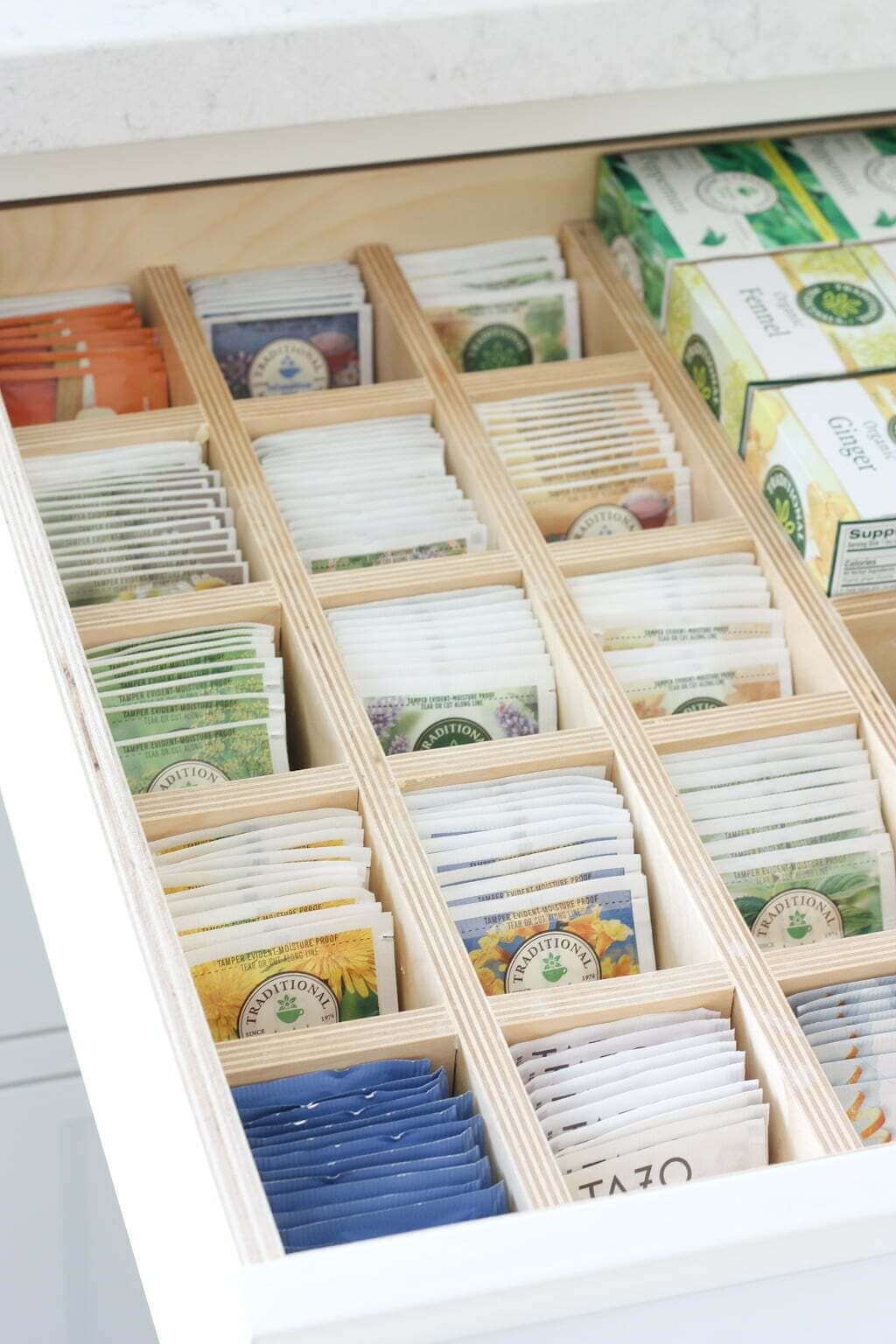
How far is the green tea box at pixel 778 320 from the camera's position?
3.98 ft

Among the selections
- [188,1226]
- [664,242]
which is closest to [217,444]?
[664,242]

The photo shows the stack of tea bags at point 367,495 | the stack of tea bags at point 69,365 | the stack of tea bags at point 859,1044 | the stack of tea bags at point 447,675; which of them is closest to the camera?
the stack of tea bags at point 859,1044

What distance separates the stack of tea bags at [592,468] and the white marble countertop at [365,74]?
0.69ft

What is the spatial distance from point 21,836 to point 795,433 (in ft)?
1.89

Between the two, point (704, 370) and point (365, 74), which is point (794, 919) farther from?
point (365, 74)

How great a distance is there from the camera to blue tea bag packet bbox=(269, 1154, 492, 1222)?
0.79 m

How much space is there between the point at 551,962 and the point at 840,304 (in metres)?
0.56

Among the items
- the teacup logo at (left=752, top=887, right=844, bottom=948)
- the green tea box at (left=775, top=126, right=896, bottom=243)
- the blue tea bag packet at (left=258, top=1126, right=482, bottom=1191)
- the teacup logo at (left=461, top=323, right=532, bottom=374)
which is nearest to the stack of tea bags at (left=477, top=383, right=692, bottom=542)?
the teacup logo at (left=461, top=323, right=532, bottom=374)

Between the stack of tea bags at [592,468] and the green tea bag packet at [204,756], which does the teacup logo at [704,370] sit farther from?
the green tea bag packet at [204,756]

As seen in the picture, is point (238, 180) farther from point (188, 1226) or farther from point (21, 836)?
point (188, 1226)

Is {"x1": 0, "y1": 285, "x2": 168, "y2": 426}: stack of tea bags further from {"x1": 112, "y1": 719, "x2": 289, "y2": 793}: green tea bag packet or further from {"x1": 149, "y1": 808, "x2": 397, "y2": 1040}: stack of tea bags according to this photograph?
{"x1": 149, "y1": 808, "x2": 397, "y2": 1040}: stack of tea bags

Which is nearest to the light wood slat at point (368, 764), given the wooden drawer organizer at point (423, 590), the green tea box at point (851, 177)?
the wooden drawer organizer at point (423, 590)

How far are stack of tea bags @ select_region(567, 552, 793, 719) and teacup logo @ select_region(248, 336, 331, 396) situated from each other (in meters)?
0.35

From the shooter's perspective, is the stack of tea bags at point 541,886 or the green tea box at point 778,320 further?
the green tea box at point 778,320
